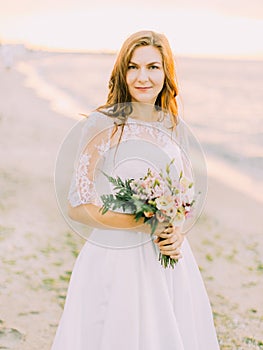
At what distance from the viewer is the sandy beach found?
14.2 feet

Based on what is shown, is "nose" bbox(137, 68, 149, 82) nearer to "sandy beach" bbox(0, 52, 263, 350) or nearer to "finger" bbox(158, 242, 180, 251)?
"finger" bbox(158, 242, 180, 251)

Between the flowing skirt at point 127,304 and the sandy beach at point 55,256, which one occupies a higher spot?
the sandy beach at point 55,256

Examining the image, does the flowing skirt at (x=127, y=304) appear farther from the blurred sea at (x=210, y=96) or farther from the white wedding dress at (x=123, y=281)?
the blurred sea at (x=210, y=96)

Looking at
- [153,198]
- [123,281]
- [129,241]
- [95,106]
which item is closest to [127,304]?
[123,281]

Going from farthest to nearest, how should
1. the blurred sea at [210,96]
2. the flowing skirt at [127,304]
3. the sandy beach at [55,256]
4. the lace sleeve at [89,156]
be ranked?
the blurred sea at [210,96] → the sandy beach at [55,256] → the flowing skirt at [127,304] → the lace sleeve at [89,156]

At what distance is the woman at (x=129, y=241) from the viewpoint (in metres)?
2.52

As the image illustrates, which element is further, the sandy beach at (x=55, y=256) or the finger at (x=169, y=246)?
the sandy beach at (x=55, y=256)

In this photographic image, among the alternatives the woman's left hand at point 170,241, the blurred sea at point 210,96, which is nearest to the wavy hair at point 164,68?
the woman's left hand at point 170,241

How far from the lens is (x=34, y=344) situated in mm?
4039

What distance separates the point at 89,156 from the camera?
2504 mm

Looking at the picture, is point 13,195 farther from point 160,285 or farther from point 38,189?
point 160,285

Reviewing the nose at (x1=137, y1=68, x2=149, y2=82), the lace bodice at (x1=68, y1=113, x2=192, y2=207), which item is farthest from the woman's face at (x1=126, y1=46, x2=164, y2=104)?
the lace bodice at (x1=68, y1=113, x2=192, y2=207)

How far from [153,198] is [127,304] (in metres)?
0.52

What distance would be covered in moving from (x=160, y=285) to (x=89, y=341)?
393 mm
